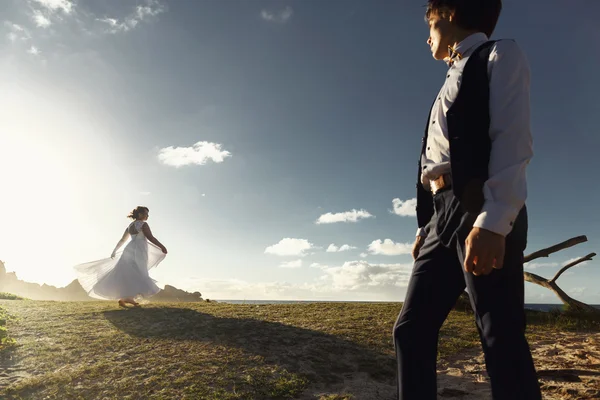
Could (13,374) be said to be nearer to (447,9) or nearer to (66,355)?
(66,355)

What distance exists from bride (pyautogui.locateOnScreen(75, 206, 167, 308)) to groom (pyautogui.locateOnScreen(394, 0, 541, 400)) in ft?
28.8

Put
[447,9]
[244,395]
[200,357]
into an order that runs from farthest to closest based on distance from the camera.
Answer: [200,357] → [244,395] → [447,9]

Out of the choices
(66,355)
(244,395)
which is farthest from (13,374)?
(244,395)

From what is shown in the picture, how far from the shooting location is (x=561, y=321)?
7.55 meters

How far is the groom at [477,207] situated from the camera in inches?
73.7

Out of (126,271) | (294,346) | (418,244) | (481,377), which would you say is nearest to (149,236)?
(126,271)

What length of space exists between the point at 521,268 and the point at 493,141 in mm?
670

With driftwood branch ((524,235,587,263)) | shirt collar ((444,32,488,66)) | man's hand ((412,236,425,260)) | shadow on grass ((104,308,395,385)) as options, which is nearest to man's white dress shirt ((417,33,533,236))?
shirt collar ((444,32,488,66))

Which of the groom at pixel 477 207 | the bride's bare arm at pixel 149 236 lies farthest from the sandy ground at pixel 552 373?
the bride's bare arm at pixel 149 236

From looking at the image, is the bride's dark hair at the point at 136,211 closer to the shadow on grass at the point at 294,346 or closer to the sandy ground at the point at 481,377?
the shadow on grass at the point at 294,346

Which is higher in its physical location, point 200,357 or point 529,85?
point 529,85

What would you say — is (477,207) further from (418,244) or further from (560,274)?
(560,274)

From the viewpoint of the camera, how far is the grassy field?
4.07 meters

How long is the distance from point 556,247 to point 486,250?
333 inches
